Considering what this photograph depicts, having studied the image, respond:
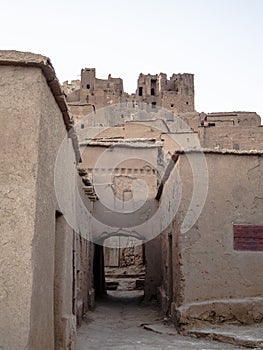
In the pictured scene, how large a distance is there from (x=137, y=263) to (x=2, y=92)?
26.5 metres

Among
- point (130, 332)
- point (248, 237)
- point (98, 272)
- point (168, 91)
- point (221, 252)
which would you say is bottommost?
point (130, 332)

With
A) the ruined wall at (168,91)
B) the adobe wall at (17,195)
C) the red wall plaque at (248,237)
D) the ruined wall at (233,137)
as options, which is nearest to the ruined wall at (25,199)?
the adobe wall at (17,195)

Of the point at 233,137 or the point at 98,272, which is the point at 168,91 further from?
the point at 98,272

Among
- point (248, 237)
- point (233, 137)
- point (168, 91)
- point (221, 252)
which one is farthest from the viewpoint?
point (168, 91)

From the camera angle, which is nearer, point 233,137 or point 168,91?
point 233,137

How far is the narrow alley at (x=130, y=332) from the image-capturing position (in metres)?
8.71

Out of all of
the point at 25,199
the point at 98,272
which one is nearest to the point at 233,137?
the point at 98,272

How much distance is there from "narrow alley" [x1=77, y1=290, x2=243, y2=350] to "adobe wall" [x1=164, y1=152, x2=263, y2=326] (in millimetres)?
711

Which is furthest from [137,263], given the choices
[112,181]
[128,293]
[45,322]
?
[45,322]

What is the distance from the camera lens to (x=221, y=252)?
1041cm

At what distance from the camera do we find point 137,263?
30484 mm

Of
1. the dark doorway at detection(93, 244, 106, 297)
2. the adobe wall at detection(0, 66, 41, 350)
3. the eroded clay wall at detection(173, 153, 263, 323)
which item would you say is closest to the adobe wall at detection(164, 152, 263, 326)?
the eroded clay wall at detection(173, 153, 263, 323)

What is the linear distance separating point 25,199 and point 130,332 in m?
7.18

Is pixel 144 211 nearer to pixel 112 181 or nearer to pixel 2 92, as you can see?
pixel 112 181
